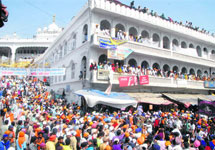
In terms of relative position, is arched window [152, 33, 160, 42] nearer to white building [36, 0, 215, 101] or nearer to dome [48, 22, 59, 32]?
white building [36, 0, 215, 101]

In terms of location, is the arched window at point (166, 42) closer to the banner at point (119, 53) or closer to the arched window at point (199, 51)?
the arched window at point (199, 51)

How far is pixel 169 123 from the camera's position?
10.9 meters

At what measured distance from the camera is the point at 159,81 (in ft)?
63.1

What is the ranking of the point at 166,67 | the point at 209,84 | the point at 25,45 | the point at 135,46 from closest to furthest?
the point at 135,46, the point at 166,67, the point at 209,84, the point at 25,45

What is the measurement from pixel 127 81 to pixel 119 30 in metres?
5.28

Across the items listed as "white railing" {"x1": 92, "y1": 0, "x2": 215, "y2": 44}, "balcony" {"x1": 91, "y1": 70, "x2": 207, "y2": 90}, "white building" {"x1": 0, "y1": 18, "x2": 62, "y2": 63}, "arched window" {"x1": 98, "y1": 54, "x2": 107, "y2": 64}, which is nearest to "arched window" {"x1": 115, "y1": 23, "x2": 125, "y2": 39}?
A: "white railing" {"x1": 92, "y1": 0, "x2": 215, "y2": 44}

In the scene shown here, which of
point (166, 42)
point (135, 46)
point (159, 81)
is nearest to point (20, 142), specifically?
point (135, 46)

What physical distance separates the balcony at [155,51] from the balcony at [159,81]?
2.50 metres

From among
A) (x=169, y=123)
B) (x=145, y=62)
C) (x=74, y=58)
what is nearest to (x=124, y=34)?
(x=145, y=62)

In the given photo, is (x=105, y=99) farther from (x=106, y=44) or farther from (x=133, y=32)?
(x=133, y=32)

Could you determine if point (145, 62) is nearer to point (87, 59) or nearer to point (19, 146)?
point (87, 59)

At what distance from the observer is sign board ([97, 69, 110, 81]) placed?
15546mm

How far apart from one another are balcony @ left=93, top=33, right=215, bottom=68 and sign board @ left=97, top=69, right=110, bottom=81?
2.28 metres

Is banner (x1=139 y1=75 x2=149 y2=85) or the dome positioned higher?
the dome
